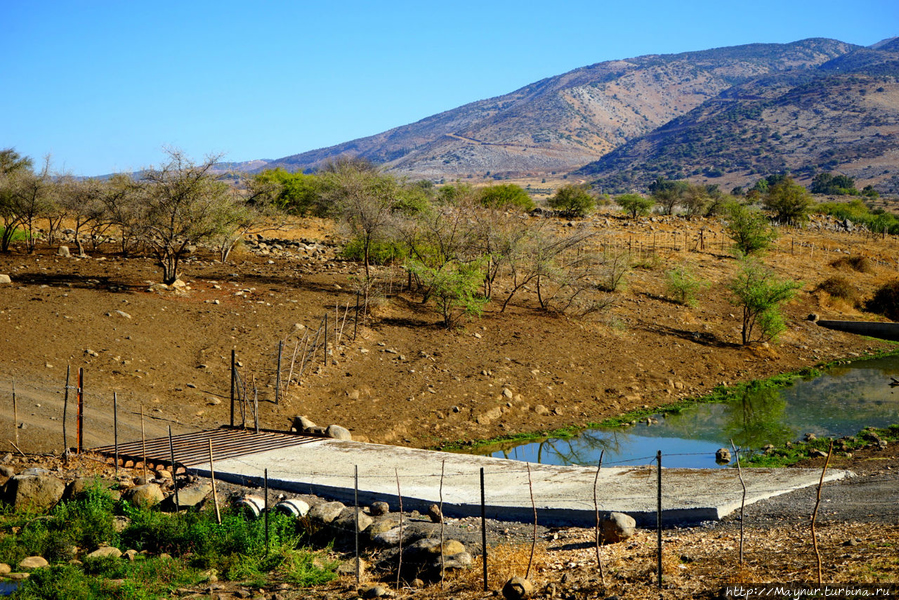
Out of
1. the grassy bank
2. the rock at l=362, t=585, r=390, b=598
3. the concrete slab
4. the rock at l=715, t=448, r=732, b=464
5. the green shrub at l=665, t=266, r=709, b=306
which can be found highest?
the green shrub at l=665, t=266, r=709, b=306

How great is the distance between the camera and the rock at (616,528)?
8.22m

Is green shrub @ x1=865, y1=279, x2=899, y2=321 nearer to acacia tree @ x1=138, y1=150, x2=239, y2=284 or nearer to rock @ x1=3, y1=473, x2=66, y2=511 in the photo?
acacia tree @ x1=138, y1=150, x2=239, y2=284

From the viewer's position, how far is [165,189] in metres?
18.4

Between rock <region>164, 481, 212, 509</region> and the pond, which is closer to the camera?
rock <region>164, 481, 212, 509</region>

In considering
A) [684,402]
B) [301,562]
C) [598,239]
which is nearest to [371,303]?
[684,402]

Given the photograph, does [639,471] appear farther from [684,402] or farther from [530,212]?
[530,212]

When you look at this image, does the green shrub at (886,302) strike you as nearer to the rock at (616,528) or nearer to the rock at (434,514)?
the rock at (616,528)

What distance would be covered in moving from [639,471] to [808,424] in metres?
6.71

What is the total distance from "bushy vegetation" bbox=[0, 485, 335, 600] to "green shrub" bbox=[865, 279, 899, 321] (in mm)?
25488

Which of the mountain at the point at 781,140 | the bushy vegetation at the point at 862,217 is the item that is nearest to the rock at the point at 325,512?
the bushy vegetation at the point at 862,217

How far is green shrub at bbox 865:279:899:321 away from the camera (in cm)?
2669

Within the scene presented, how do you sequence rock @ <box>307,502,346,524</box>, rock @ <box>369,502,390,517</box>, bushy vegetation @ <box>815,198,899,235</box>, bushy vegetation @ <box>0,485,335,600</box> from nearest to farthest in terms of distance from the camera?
bushy vegetation @ <box>0,485,335,600</box> → rock @ <box>307,502,346,524</box> → rock @ <box>369,502,390,517</box> → bushy vegetation @ <box>815,198,899,235</box>

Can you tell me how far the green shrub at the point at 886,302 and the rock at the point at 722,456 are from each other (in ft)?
56.4

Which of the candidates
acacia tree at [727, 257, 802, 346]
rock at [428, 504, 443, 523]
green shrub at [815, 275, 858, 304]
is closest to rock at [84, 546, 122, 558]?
rock at [428, 504, 443, 523]
